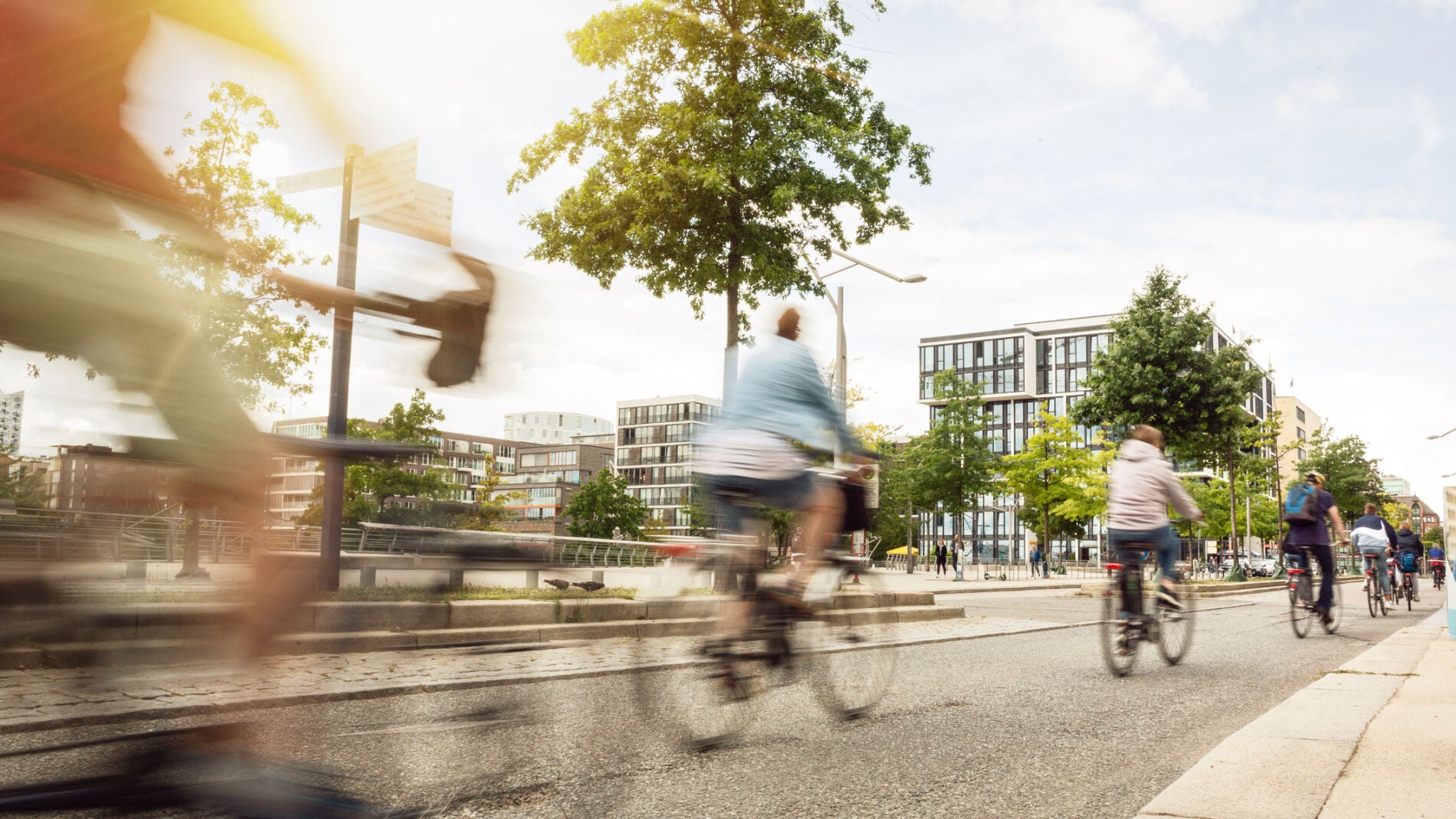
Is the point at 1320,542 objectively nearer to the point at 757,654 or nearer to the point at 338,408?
the point at 757,654

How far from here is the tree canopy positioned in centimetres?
2705

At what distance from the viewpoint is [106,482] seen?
1.55m

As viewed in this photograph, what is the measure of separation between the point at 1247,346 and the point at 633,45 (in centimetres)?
2145

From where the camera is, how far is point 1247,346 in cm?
2859

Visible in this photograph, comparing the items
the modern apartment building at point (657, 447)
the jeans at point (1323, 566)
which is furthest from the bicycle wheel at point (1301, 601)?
the modern apartment building at point (657, 447)

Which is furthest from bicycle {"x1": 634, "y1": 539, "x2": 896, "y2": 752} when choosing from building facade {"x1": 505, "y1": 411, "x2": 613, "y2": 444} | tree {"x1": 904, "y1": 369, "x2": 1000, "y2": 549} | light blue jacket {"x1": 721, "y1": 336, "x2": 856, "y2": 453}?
tree {"x1": 904, "y1": 369, "x2": 1000, "y2": 549}

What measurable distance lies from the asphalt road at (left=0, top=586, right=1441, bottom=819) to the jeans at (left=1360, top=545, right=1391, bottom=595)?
30.8 feet

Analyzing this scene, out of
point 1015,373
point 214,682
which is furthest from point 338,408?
point 1015,373

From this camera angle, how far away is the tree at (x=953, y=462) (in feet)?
135

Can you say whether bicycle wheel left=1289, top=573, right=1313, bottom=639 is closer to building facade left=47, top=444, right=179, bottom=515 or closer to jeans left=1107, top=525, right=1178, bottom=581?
jeans left=1107, top=525, right=1178, bottom=581

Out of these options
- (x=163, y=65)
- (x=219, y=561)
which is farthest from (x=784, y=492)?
(x=163, y=65)

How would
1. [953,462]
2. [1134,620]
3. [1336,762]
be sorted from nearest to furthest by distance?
[1336,762], [1134,620], [953,462]

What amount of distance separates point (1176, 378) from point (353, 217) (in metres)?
28.4

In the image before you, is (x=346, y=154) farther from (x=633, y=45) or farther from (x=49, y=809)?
(x=633, y=45)
